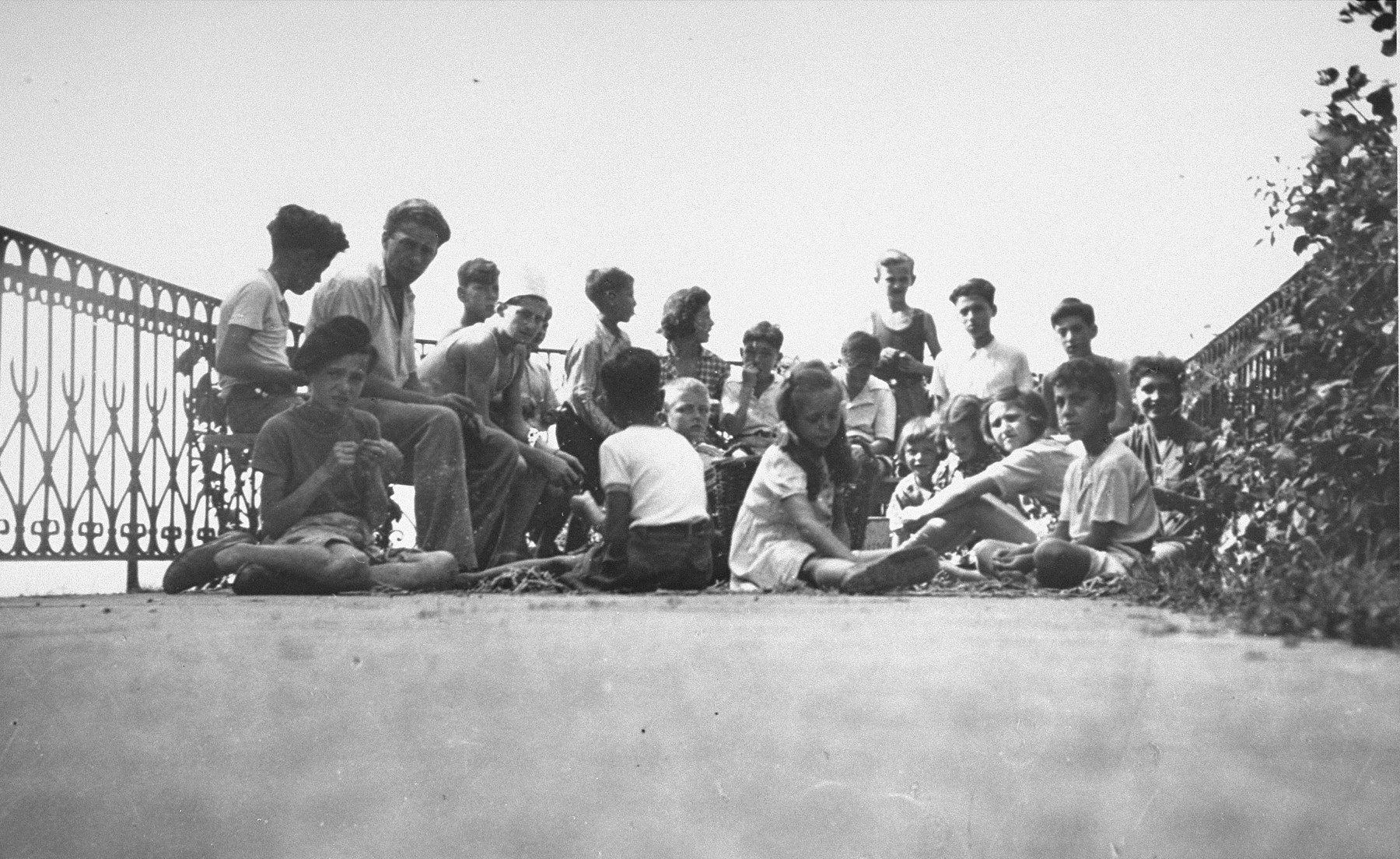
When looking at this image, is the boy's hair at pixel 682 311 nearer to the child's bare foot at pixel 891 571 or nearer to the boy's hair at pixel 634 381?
the boy's hair at pixel 634 381

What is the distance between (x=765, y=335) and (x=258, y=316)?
6.75ft

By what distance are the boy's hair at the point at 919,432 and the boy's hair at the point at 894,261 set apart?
81cm

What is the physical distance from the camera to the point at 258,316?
5949mm

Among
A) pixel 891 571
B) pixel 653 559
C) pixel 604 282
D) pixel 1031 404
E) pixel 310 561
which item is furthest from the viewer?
pixel 604 282

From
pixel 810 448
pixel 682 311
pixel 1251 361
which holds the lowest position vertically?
pixel 810 448

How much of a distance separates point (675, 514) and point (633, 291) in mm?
1293

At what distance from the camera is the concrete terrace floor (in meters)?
3.48

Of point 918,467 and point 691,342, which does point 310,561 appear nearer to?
point 691,342

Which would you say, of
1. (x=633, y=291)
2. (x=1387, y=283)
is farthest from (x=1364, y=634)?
(x=633, y=291)

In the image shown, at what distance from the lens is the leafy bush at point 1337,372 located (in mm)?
4520

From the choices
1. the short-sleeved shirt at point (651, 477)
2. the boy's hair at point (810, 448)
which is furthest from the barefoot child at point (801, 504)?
the short-sleeved shirt at point (651, 477)

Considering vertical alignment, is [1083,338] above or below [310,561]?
above

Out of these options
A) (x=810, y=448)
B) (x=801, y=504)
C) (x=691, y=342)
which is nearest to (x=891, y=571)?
(x=801, y=504)

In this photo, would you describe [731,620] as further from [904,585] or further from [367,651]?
[904,585]
